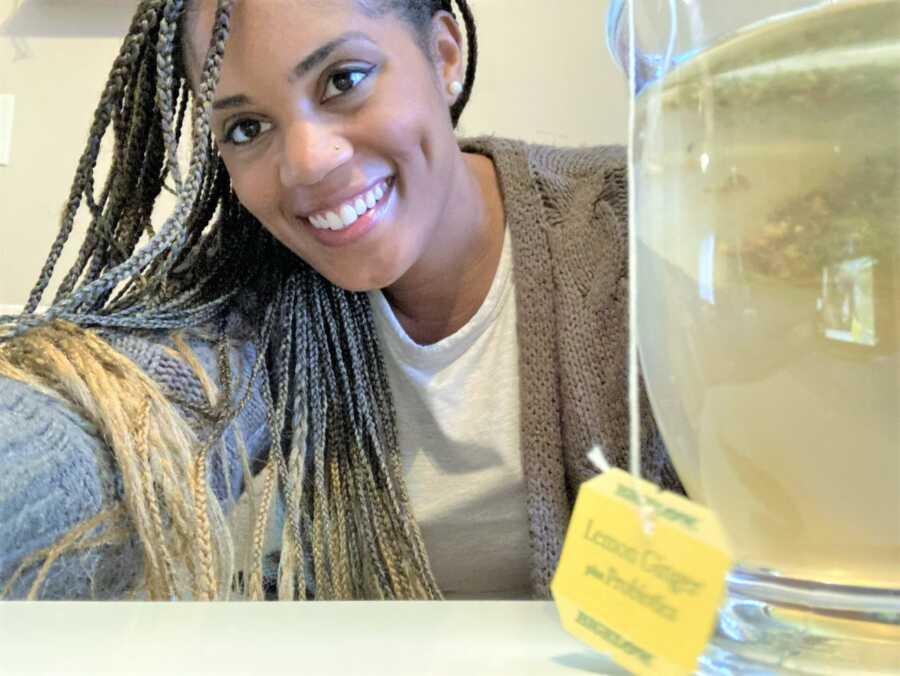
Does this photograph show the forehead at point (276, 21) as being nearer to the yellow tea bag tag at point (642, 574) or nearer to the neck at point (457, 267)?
the neck at point (457, 267)

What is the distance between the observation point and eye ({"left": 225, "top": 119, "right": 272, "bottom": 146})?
2.22ft

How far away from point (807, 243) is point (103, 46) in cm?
A: 130

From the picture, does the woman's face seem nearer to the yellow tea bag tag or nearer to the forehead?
the forehead

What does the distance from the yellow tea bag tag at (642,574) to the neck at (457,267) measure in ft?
1.91

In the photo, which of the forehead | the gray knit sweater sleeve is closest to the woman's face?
the forehead

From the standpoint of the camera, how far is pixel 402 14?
27.8 inches

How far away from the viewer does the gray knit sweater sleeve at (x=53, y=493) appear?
0.41 meters

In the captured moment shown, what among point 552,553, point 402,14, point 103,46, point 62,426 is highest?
point 103,46

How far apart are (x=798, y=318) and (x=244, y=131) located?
1.83ft

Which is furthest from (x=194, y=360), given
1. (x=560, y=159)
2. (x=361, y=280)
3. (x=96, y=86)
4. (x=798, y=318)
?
(x=96, y=86)

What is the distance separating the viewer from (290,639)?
0.80 feet

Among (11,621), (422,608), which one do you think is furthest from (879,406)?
(11,621)

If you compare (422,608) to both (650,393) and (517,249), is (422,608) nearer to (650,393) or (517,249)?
(650,393)

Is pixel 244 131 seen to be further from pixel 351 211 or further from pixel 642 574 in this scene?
pixel 642 574
